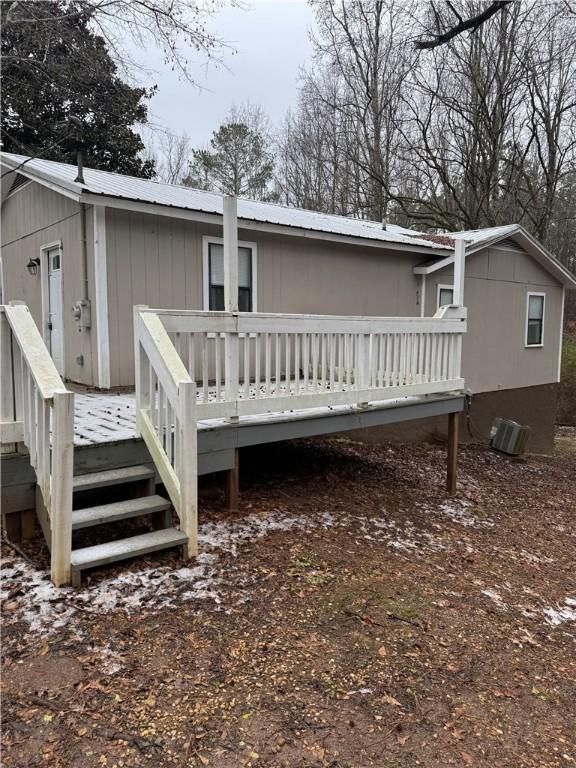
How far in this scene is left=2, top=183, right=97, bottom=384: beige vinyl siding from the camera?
6828 mm

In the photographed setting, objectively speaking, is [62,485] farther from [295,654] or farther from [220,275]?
[220,275]

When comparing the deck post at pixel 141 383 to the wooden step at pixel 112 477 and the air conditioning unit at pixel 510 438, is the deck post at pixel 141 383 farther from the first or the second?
the air conditioning unit at pixel 510 438

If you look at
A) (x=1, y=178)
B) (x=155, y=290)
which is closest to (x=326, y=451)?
(x=155, y=290)

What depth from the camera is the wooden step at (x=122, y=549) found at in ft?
10.6

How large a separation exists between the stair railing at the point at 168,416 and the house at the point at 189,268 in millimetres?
2715

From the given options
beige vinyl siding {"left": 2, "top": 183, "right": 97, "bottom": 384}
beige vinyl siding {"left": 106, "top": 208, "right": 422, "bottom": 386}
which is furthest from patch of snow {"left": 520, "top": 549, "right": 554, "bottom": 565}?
beige vinyl siding {"left": 2, "top": 183, "right": 97, "bottom": 384}

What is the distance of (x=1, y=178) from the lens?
28.4ft

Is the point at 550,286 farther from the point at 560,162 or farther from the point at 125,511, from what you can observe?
the point at 125,511

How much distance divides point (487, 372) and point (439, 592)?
8574 mm

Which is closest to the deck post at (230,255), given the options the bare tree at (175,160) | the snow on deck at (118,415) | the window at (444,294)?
the snow on deck at (118,415)

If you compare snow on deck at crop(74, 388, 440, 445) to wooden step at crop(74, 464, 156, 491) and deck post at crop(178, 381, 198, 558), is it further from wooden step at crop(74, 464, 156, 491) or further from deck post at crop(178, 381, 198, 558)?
deck post at crop(178, 381, 198, 558)

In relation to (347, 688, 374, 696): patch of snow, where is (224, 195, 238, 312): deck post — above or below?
above

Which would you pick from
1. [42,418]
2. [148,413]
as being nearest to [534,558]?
[148,413]

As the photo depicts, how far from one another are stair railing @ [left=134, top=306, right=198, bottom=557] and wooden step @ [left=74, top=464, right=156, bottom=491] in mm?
124
